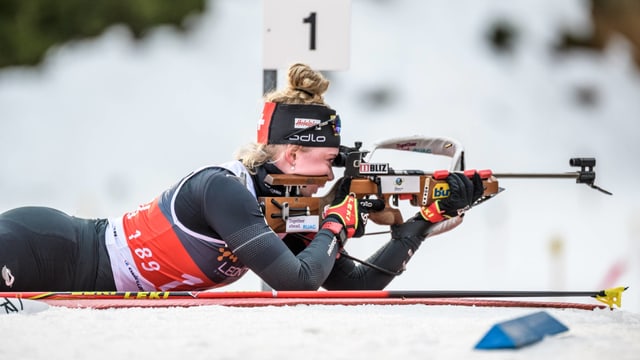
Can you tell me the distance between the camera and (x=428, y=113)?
1670 centimetres

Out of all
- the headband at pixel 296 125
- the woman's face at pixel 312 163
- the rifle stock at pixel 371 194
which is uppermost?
the headband at pixel 296 125

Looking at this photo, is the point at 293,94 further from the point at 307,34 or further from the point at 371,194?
the point at 307,34

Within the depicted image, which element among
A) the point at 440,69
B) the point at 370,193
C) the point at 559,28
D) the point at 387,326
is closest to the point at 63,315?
the point at 387,326

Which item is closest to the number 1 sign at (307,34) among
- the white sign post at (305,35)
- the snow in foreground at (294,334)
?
the white sign post at (305,35)

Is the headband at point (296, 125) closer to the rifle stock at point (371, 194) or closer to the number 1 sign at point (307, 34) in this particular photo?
the rifle stock at point (371, 194)

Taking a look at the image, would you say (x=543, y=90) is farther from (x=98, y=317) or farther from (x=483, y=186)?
(x=98, y=317)

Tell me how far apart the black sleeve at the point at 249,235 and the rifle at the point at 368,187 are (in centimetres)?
24

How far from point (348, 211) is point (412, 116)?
13415mm

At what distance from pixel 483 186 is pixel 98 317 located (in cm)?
167

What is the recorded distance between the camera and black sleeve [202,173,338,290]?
10.8 feet

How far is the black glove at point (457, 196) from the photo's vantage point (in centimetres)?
373

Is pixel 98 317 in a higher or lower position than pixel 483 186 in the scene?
lower

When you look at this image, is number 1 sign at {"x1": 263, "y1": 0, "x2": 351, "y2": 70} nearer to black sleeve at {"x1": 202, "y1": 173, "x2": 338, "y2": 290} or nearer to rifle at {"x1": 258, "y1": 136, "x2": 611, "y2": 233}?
rifle at {"x1": 258, "y1": 136, "x2": 611, "y2": 233}

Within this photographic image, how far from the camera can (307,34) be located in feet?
14.0
